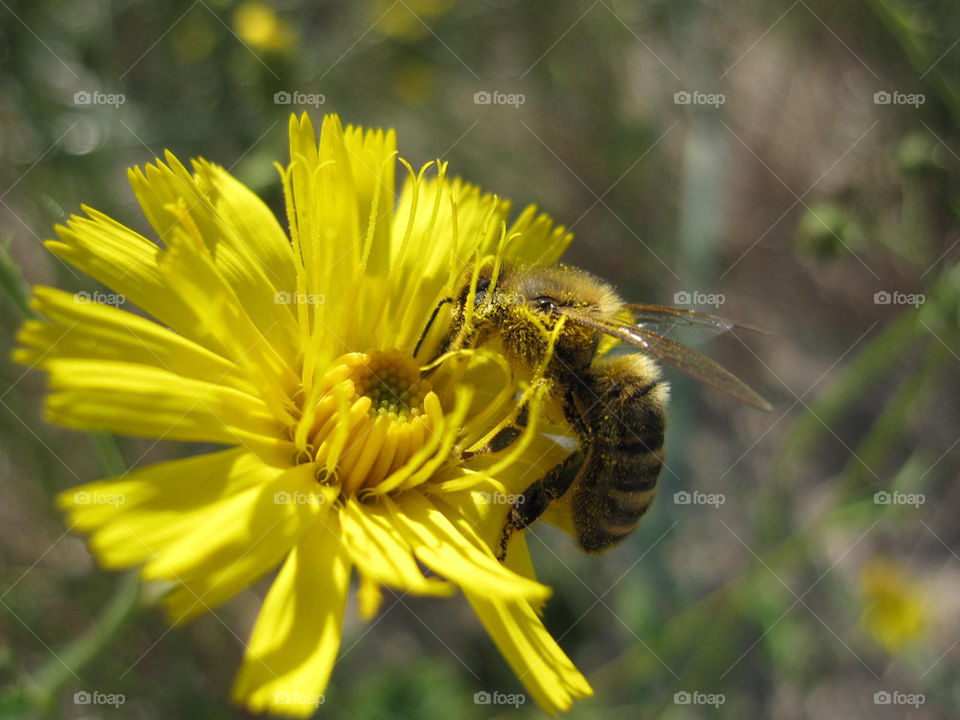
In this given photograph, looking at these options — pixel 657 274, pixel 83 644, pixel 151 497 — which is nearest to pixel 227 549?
pixel 151 497

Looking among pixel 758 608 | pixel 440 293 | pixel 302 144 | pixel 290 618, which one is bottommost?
pixel 758 608

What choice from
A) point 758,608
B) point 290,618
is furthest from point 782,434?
point 290,618

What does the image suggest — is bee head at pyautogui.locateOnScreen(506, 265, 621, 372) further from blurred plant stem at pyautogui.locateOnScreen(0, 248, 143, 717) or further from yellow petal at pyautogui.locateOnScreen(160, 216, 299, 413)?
blurred plant stem at pyautogui.locateOnScreen(0, 248, 143, 717)

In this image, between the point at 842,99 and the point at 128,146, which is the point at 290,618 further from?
the point at 842,99

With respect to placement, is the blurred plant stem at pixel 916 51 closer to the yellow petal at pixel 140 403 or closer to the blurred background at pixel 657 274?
the blurred background at pixel 657 274

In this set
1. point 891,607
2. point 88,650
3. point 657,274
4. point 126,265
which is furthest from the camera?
point 657,274

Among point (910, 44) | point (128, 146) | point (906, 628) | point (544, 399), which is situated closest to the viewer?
point (544, 399)

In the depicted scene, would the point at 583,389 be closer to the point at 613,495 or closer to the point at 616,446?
the point at 616,446
